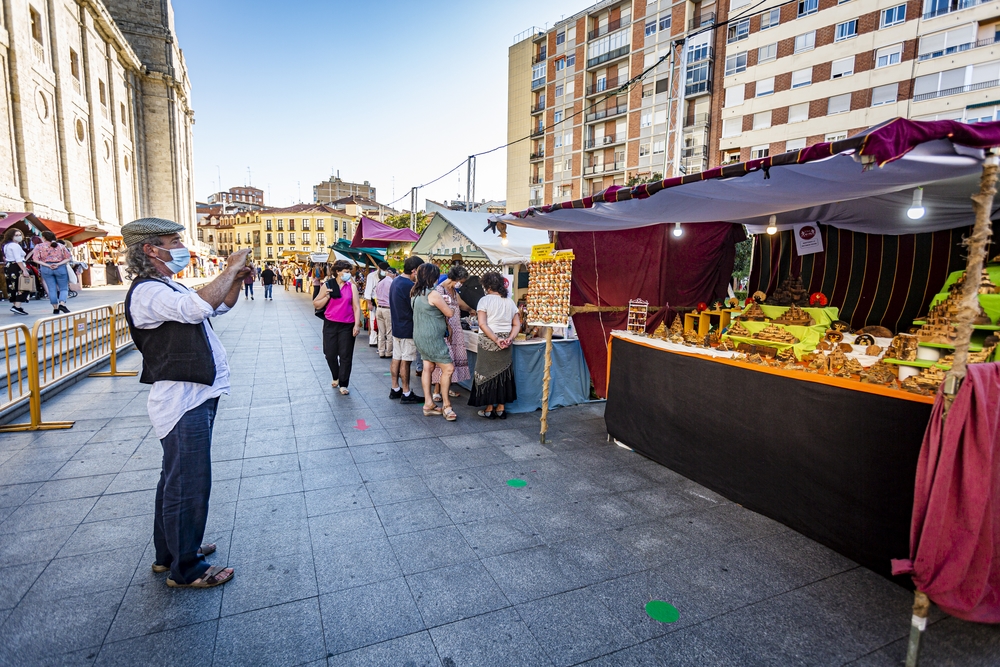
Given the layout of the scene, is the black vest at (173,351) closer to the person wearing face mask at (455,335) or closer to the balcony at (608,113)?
the person wearing face mask at (455,335)

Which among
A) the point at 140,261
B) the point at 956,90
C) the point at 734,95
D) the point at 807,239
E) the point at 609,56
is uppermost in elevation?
the point at 609,56

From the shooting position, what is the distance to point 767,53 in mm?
27797

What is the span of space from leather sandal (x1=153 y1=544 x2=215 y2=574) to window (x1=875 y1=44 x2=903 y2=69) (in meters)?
33.3

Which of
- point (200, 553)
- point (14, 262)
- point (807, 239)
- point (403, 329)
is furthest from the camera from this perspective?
point (14, 262)

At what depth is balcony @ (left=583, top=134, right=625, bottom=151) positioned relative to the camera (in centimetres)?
3866

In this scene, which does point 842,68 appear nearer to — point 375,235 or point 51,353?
point 375,235

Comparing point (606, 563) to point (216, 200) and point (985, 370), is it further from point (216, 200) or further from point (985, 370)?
point (216, 200)

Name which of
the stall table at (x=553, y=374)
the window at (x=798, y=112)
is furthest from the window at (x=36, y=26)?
the window at (x=798, y=112)

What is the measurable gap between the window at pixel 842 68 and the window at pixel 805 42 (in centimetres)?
169

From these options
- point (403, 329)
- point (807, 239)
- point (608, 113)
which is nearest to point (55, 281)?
point (403, 329)

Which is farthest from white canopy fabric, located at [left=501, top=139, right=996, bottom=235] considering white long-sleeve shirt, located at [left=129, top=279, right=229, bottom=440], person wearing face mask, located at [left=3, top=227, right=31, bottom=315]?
person wearing face mask, located at [left=3, top=227, right=31, bottom=315]

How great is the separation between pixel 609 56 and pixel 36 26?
114 feet

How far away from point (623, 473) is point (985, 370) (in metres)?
2.52

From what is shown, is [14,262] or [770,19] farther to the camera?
[770,19]
